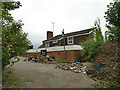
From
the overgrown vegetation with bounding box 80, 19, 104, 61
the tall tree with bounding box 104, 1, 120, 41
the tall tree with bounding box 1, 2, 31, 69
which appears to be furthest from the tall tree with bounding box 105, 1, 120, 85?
the overgrown vegetation with bounding box 80, 19, 104, 61

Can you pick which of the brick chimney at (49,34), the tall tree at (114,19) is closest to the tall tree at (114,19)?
the tall tree at (114,19)

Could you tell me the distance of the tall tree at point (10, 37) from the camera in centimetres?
410

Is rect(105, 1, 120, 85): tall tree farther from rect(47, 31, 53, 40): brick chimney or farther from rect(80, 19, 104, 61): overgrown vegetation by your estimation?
rect(47, 31, 53, 40): brick chimney

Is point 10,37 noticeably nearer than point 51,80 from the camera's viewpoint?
Yes

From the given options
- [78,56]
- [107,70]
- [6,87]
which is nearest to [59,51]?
[78,56]

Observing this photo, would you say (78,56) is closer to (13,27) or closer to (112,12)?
(112,12)

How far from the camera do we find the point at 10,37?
4.48 metres

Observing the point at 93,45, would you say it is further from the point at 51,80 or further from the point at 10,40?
the point at 10,40

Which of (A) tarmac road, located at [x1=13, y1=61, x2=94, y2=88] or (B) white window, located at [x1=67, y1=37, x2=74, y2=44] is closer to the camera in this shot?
(A) tarmac road, located at [x1=13, y1=61, x2=94, y2=88]

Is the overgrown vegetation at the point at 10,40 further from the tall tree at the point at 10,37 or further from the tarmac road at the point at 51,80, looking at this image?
the tarmac road at the point at 51,80

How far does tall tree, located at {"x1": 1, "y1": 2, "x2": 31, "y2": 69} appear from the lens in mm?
4098

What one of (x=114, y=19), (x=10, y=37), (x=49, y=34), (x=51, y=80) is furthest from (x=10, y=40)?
(x=49, y=34)

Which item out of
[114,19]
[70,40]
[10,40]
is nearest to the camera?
[10,40]

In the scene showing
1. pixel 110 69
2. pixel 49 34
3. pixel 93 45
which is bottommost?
pixel 110 69
